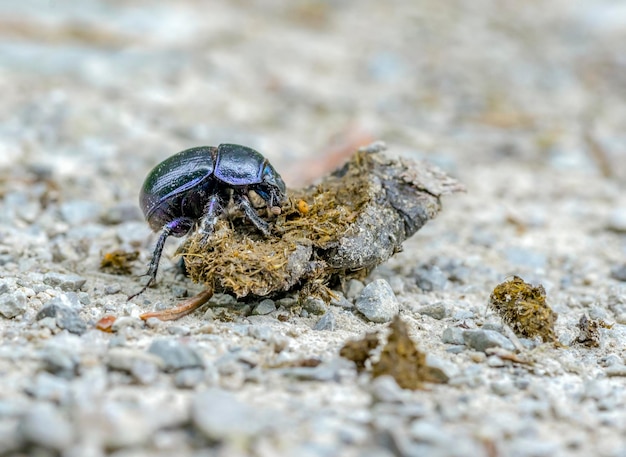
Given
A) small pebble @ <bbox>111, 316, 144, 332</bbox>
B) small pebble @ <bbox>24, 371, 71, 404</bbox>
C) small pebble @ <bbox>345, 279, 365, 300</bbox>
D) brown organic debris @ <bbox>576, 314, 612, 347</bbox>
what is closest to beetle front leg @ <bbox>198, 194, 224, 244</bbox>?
small pebble @ <bbox>111, 316, 144, 332</bbox>

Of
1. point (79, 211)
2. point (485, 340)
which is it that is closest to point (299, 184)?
point (79, 211)

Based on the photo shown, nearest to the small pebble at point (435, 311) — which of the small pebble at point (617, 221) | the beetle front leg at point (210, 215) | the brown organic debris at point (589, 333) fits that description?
the brown organic debris at point (589, 333)

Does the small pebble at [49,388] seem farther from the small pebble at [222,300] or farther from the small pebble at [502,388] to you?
the small pebble at [502,388]

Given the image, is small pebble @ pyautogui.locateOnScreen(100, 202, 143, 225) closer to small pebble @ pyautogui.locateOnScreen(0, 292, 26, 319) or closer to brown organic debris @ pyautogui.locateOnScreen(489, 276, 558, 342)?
small pebble @ pyautogui.locateOnScreen(0, 292, 26, 319)

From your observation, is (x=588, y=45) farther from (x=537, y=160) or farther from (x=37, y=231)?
(x=37, y=231)

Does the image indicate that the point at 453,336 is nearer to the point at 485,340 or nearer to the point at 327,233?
the point at 485,340
